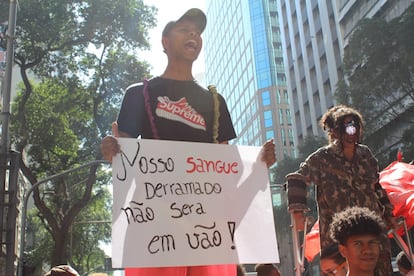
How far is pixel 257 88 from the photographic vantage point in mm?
77000

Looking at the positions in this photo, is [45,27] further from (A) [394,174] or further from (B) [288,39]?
(B) [288,39]

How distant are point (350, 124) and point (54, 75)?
18086mm

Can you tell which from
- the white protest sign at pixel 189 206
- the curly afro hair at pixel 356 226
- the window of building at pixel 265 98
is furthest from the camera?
the window of building at pixel 265 98

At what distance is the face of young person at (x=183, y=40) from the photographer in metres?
3.43

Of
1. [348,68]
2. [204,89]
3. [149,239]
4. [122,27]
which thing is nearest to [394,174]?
[204,89]

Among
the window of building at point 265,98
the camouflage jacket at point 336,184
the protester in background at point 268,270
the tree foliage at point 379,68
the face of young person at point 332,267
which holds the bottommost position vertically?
the face of young person at point 332,267

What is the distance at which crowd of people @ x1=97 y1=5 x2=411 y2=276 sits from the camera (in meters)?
3.04

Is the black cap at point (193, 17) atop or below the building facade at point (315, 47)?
below

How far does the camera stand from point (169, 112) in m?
3.30

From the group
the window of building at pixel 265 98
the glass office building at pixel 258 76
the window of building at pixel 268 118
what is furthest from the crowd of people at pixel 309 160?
the window of building at pixel 268 118

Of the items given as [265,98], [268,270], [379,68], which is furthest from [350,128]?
[265,98]

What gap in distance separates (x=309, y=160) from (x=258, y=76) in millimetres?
73413

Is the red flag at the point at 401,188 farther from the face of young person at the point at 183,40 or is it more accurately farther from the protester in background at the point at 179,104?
the face of young person at the point at 183,40

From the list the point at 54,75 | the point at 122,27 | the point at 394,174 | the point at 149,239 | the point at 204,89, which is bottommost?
the point at 149,239
